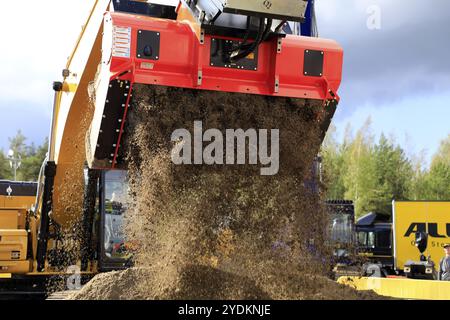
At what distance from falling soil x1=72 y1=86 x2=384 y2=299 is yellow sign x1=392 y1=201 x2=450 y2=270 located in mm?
12350

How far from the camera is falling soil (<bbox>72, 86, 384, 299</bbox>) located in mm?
4359

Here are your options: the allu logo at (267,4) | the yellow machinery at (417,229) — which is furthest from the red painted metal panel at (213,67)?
the yellow machinery at (417,229)

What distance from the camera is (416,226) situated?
1653 centimetres

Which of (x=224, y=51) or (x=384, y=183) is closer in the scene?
(x=224, y=51)

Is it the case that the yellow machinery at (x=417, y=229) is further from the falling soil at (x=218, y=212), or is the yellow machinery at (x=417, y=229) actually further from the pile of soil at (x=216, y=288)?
the pile of soil at (x=216, y=288)

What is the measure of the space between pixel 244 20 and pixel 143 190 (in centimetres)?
144

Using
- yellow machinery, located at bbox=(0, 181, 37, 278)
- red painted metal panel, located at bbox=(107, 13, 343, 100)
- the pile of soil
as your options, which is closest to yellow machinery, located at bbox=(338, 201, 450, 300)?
yellow machinery, located at bbox=(0, 181, 37, 278)

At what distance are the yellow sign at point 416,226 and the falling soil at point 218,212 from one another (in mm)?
12350

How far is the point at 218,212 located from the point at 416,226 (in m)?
13.1

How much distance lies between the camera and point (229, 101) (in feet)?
15.6

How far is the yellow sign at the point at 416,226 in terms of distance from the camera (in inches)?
639

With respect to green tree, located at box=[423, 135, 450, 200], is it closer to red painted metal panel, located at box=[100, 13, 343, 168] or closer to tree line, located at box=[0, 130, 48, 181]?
tree line, located at box=[0, 130, 48, 181]

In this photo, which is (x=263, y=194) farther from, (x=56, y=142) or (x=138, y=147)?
(x=56, y=142)

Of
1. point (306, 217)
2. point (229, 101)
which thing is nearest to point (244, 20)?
point (229, 101)
